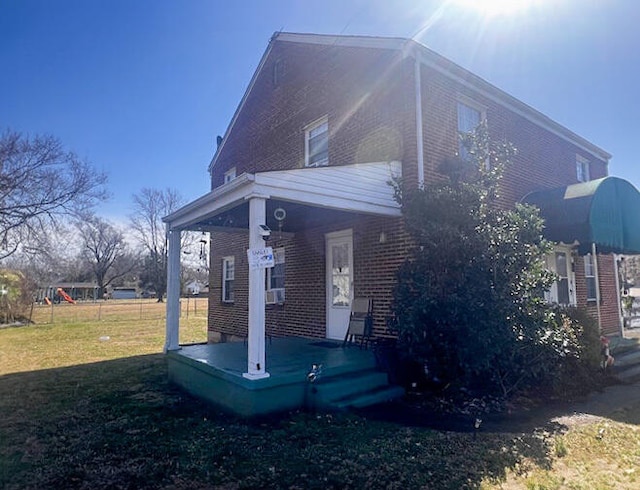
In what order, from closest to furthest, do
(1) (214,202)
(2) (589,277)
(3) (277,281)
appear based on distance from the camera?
(1) (214,202), (3) (277,281), (2) (589,277)

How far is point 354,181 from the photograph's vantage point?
7.07m

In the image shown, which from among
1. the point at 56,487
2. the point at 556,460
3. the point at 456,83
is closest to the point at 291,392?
the point at 56,487

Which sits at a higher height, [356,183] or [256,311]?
[356,183]

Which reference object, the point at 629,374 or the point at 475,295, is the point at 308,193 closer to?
the point at 475,295

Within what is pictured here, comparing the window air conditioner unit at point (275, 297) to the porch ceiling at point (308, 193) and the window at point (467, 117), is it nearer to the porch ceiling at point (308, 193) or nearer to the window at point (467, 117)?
the porch ceiling at point (308, 193)

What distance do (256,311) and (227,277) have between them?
29.2ft

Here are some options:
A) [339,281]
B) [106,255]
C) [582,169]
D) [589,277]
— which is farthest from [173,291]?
[106,255]

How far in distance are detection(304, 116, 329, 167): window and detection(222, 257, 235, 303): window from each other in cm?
494

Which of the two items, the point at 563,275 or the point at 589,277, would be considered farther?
the point at 589,277

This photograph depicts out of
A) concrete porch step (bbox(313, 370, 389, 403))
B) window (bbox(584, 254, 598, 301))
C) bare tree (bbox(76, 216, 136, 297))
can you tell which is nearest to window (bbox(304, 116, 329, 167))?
concrete porch step (bbox(313, 370, 389, 403))

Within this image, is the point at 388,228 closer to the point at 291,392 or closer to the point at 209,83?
the point at 291,392

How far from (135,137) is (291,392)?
13.7m

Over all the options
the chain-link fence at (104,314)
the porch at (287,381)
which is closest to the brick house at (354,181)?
the porch at (287,381)

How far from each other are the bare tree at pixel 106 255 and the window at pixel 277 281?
72.5 metres
